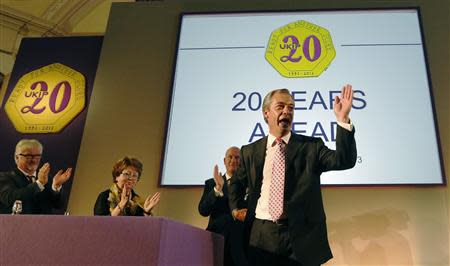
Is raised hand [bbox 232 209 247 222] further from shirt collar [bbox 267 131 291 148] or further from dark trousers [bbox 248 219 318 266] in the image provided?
shirt collar [bbox 267 131 291 148]

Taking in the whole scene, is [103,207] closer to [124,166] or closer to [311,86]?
[124,166]

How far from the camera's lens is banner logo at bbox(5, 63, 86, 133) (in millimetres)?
3889

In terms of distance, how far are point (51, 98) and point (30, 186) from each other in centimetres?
191

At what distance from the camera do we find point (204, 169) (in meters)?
3.22

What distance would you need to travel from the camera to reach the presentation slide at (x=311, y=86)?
311cm

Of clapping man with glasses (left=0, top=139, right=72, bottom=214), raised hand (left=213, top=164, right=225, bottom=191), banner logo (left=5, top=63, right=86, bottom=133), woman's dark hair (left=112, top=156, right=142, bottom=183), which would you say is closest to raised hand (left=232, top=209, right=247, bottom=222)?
raised hand (left=213, top=164, right=225, bottom=191)

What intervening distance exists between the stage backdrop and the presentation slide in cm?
99

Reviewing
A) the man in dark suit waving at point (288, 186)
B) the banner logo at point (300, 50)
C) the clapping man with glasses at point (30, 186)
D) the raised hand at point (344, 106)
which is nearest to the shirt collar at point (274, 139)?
the man in dark suit waving at point (288, 186)

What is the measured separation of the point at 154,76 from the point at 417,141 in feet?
7.34

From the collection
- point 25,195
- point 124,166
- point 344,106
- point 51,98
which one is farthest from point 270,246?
point 51,98

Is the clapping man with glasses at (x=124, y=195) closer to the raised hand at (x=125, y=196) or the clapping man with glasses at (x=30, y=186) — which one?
the raised hand at (x=125, y=196)

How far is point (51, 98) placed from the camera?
4.00 meters

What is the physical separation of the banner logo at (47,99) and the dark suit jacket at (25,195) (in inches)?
56.9

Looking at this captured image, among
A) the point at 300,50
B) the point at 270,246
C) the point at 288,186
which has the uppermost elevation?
the point at 300,50
